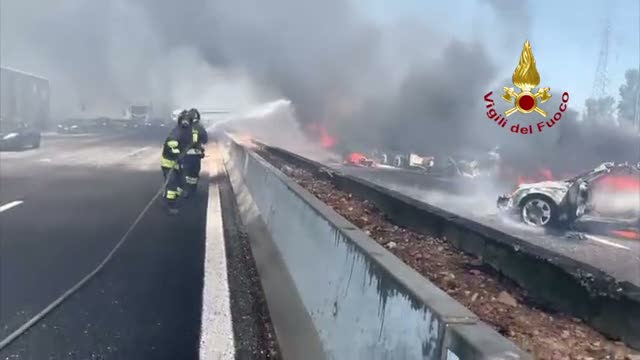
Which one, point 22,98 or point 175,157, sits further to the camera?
point 22,98

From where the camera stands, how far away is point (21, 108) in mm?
33406

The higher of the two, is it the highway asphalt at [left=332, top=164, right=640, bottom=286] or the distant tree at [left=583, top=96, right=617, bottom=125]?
the distant tree at [left=583, top=96, right=617, bottom=125]

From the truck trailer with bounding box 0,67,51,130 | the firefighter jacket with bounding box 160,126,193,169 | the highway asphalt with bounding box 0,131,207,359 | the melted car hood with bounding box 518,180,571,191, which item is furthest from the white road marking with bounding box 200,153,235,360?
the truck trailer with bounding box 0,67,51,130

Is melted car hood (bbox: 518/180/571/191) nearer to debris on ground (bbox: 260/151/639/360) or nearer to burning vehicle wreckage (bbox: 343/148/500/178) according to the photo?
debris on ground (bbox: 260/151/639/360)

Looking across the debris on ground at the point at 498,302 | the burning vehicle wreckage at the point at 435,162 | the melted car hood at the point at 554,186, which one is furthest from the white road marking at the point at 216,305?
the burning vehicle wreckage at the point at 435,162

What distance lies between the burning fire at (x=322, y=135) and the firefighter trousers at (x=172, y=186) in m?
20.0

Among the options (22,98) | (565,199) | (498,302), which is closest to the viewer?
(498,302)

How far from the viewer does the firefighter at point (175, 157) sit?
10203 mm

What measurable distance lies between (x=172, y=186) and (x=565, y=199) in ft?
21.7

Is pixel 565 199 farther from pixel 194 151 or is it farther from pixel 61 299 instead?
pixel 61 299

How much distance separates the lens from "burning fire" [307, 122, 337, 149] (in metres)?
30.4

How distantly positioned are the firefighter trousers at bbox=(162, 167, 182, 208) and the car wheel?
19.7ft

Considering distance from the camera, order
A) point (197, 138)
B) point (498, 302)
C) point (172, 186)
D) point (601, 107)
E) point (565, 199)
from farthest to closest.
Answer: point (601, 107) < point (565, 199) < point (197, 138) < point (172, 186) < point (498, 302)

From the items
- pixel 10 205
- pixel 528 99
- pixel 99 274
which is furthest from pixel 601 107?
pixel 99 274
